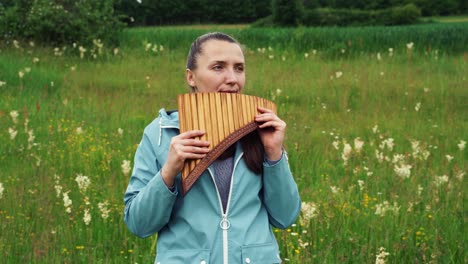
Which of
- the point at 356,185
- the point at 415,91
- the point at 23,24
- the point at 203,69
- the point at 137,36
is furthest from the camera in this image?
the point at 137,36

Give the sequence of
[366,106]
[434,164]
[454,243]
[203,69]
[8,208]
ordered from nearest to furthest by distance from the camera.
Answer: [203,69] → [454,243] → [8,208] → [434,164] → [366,106]

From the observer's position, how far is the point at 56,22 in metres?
17.3

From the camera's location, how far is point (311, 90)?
11.5m

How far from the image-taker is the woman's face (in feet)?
9.56

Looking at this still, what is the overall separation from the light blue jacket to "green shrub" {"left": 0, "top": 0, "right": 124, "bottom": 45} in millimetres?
14567

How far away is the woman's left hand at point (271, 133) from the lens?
279 centimetres

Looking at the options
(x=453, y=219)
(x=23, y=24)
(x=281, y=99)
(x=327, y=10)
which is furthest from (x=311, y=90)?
(x=327, y=10)

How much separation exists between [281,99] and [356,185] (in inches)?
180

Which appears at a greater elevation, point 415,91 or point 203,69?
point 203,69

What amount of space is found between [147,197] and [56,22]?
49.6ft

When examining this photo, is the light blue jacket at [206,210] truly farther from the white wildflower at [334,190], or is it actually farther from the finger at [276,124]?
the white wildflower at [334,190]

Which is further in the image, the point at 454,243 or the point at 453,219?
the point at 453,219

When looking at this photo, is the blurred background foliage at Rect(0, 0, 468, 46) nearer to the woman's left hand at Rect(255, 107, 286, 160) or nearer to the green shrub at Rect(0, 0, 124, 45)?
the green shrub at Rect(0, 0, 124, 45)

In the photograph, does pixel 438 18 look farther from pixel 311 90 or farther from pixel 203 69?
pixel 203 69
